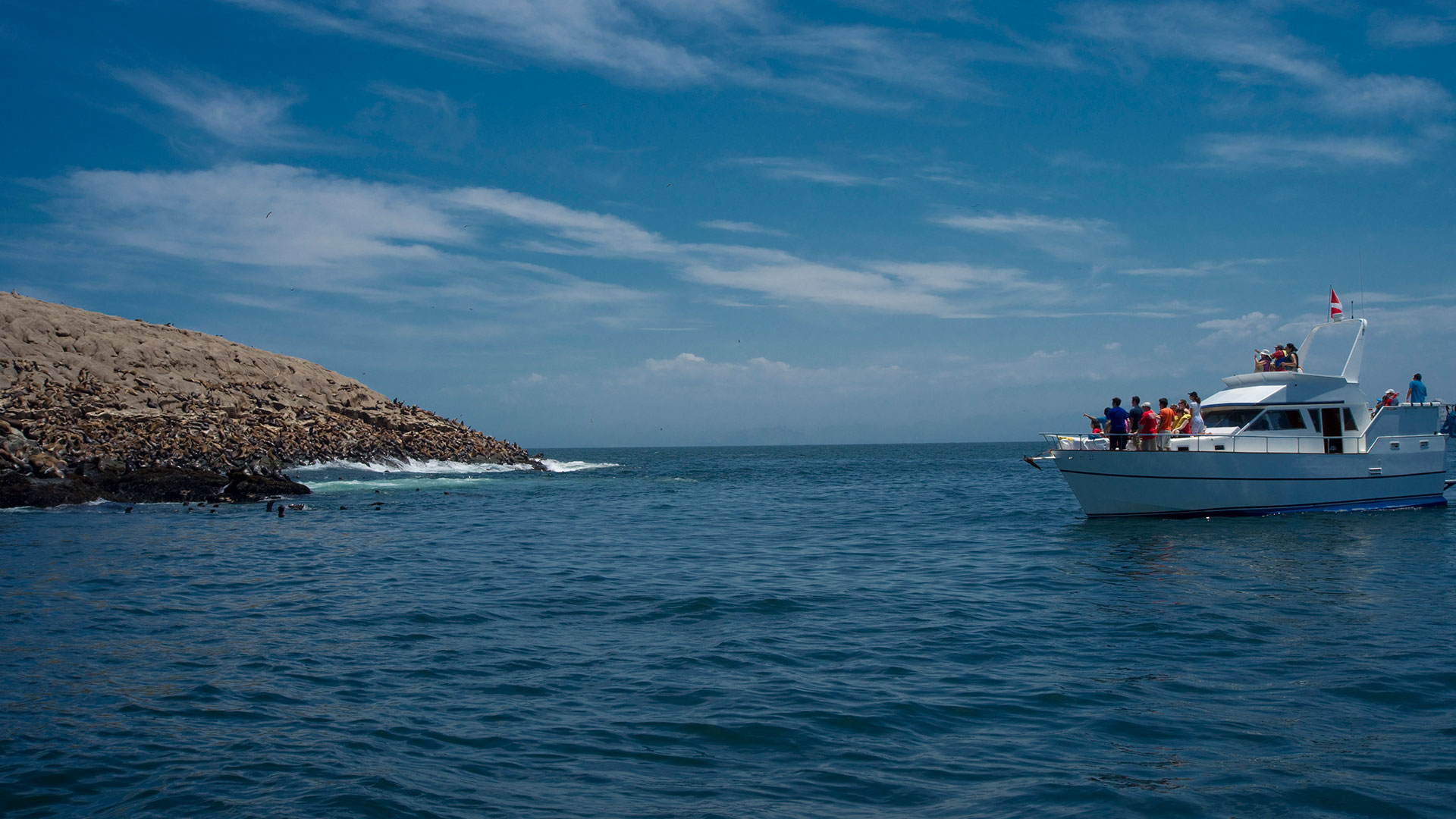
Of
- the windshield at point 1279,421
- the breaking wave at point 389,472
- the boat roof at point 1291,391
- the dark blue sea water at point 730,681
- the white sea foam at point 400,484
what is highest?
the boat roof at point 1291,391

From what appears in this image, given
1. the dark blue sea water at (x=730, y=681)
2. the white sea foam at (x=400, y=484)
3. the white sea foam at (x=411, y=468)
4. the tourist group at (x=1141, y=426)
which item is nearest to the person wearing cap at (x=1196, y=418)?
the tourist group at (x=1141, y=426)

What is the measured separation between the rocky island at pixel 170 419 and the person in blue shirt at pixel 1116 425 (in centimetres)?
2812

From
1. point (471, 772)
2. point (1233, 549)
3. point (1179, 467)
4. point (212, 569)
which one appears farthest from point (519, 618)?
point (1179, 467)

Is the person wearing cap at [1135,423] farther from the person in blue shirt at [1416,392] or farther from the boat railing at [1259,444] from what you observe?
the person in blue shirt at [1416,392]

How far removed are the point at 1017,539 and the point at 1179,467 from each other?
5949 mm

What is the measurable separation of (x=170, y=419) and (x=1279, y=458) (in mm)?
42393

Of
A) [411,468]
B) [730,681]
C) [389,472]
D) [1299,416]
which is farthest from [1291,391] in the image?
[411,468]

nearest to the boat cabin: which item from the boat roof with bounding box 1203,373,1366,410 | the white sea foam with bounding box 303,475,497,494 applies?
the boat roof with bounding box 1203,373,1366,410

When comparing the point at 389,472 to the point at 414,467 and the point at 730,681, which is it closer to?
the point at 414,467

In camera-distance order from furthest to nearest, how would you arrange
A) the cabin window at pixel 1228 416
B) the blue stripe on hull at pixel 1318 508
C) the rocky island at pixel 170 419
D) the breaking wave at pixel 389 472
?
the breaking wave at pixel 389 472
the rocky island at pixel 170 419
the cabin window at pixel 1228 416
the blue stripe on hull at pixel 1318 508

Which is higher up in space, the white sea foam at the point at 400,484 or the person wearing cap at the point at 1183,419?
the person wearing cap at the point at 1183,419

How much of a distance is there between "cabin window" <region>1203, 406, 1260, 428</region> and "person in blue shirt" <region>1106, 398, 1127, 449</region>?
355 centimetres

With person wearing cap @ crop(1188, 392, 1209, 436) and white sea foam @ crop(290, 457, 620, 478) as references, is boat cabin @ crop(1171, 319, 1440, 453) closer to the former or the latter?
person wearing cap @ crop(1188, 392, 1209, 436)

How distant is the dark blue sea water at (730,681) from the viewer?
6199 millimetres
